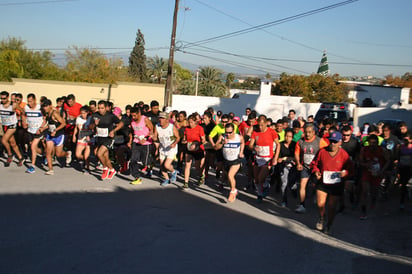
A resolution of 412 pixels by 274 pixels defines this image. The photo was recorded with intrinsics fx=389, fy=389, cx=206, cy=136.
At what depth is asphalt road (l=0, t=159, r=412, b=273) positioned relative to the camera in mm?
4938

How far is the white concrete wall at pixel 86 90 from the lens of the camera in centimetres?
2827

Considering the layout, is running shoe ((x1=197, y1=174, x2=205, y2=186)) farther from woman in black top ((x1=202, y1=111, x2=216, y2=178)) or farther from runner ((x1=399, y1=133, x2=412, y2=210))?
runner ((x1=399, y1=133, x2=412, y2=210))

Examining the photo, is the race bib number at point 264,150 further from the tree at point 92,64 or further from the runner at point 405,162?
the tree at point 92,64

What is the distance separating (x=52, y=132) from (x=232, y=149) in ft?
15.6

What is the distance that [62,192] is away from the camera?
27.2 ft

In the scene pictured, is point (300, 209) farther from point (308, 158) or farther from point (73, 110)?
point (73, 110)

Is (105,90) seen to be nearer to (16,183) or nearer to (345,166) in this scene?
(16,183)

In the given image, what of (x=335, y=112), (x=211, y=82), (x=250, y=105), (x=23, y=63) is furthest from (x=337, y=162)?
(x=211, y=82)

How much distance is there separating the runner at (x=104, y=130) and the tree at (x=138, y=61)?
61.7 meters

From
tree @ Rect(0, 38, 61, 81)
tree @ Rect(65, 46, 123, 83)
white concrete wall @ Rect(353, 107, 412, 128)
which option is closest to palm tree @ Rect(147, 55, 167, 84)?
tree @ Rect(65, 46, 123, 83)

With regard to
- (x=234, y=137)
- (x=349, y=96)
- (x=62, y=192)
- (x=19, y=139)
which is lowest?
(x=62, y=192)

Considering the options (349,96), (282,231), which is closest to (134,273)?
(282,231)

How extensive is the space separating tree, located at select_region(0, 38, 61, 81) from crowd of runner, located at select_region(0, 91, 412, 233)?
28299 millimetres

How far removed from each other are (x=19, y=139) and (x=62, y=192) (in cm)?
377
